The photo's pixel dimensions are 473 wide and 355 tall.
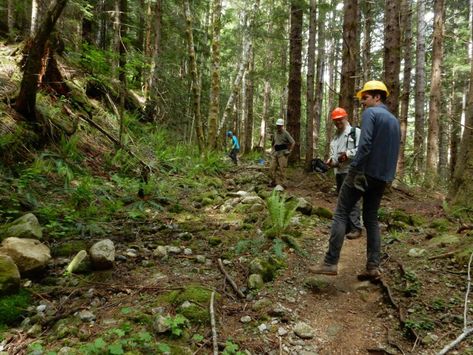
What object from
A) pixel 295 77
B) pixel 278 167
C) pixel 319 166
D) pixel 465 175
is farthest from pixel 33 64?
pixel 295 77

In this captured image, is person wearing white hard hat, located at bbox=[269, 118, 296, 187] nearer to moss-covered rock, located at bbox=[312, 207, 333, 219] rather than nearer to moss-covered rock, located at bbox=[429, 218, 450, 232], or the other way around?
moss-covered rock, located at bbox=[312, 207, 333, 219]

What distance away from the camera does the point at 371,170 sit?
4.18m

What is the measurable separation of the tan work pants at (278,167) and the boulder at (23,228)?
22.6ft

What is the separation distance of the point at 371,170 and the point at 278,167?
633cm

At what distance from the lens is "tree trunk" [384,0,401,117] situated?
9195mm

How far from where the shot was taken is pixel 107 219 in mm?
5668

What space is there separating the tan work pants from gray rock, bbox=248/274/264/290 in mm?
6334

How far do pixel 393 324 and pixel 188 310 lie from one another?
200 centimetres

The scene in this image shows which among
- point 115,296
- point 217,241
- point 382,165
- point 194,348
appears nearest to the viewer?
point 194,348

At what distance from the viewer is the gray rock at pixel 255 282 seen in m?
4.13

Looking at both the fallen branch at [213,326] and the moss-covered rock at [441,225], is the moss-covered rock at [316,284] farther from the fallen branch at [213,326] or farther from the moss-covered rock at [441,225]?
the moss-covered rock at [441,225]

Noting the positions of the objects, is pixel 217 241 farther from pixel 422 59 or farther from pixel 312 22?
pixel 422 59

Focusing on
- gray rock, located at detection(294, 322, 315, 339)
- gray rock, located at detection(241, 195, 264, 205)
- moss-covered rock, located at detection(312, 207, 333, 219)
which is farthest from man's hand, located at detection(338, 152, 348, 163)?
gray rock, located at detection(294, 322, 315, 339)

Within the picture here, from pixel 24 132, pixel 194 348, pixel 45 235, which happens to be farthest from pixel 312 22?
pixel 194 348
